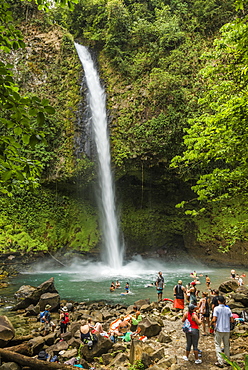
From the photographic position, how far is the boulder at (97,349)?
18.7ft

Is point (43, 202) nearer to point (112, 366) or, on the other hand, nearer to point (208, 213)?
point (208, 213)

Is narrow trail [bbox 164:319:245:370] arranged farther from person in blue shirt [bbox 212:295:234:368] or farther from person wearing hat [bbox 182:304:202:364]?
person in blue shirt [bbox 212:295:234:368]

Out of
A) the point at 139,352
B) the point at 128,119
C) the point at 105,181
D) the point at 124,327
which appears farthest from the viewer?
the point at 105,181

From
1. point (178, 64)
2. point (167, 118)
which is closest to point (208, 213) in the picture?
point (167, 118)

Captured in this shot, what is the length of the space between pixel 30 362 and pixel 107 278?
12296 millimetres

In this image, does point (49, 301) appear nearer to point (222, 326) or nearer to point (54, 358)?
point (54, 358)

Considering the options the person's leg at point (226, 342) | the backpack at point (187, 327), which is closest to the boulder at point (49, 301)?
the backpack at point (187, 327)

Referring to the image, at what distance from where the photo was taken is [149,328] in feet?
21.7

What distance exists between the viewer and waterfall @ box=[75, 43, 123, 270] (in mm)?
20281

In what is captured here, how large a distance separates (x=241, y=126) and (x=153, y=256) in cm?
1926

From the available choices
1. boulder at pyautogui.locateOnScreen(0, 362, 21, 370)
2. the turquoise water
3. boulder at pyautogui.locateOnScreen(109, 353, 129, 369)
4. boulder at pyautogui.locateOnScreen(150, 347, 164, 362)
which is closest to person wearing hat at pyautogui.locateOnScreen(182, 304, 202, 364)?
boulder at pyautogui.locateOnScreen(150, 347, 164, 362)

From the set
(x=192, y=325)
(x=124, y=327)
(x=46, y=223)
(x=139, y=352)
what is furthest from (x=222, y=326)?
(x=46, y=223)

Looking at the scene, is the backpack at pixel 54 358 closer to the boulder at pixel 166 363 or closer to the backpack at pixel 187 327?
the boulder at pixel 166 363

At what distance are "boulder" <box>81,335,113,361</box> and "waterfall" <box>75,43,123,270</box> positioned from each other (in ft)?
46.6
